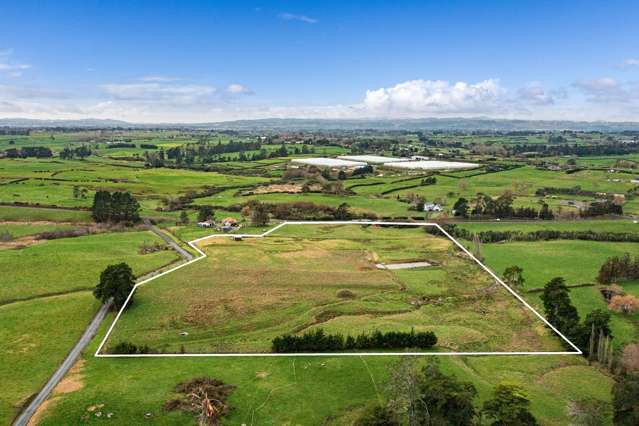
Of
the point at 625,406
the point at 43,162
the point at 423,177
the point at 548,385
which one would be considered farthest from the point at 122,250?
the point at 43,162

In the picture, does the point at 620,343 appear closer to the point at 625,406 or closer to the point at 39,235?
the point at 625,406

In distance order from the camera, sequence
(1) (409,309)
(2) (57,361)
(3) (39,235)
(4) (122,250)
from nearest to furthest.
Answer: (2) (57,361)
(1) (409,309)
(4) (122,250)
(3) (39,235)

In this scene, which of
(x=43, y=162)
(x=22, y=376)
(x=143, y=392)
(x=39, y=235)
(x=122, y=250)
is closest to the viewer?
(x=143, y=392)

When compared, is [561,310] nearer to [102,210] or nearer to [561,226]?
[561,226]

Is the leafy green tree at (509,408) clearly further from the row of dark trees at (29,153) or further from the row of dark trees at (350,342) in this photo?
the row of dark trees at (29,153)

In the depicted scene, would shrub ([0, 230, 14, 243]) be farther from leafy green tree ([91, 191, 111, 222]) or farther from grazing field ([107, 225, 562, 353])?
grazing field ([107, 225, 562, 353])

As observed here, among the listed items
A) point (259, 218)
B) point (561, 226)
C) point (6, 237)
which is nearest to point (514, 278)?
point (561, 226)
